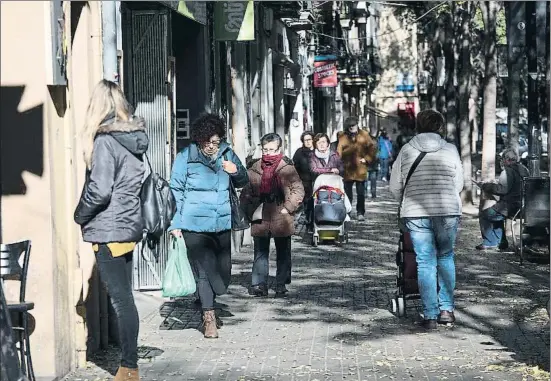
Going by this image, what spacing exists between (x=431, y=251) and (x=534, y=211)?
5526mm

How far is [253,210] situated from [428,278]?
9.06 ft

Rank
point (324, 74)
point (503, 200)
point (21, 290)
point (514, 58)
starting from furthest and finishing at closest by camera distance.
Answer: point (324, 74)
point (514, 58)
point (503, 200)
point (21, 290)

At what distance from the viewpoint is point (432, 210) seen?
11148 mm

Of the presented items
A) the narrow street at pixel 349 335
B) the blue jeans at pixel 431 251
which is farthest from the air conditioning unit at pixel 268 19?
the blue jeans at pixel 431 251

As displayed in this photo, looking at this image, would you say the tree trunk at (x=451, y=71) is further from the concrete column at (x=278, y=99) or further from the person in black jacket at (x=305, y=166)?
the person in black jacket at (x=305, y=166)

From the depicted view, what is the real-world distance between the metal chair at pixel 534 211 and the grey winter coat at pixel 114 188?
29.1 ft

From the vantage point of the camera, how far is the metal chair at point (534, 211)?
16203 mm

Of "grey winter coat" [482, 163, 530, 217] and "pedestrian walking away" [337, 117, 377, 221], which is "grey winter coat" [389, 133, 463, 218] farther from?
"pedestrian walking away" [337, 117, 377, 221]

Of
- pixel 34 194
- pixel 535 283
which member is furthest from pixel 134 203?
pixel 535 283

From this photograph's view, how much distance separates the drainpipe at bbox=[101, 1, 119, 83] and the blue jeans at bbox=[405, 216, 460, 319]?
3105 millimetres

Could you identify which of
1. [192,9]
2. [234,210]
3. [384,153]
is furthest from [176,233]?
[384,153]

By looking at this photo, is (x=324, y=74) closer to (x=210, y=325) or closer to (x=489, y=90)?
(x=489, y=90)

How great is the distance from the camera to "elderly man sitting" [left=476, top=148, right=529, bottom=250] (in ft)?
55.7

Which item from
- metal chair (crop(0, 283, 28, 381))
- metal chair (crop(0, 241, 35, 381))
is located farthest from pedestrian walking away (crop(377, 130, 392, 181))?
metal chair (crop(0, 283, 28, 381))
